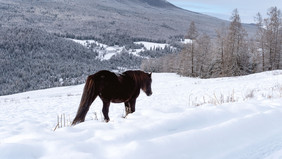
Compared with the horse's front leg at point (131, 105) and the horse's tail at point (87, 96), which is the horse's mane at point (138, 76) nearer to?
the horse's front leg at point (131, 105)

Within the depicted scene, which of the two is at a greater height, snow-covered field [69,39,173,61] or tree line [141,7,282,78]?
snow-covered field [69,39,173,61]

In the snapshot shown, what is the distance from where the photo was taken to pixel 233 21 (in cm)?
3005

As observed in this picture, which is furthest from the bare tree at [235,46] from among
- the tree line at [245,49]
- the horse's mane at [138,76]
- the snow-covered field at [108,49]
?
the snow-covered field at [108,49]

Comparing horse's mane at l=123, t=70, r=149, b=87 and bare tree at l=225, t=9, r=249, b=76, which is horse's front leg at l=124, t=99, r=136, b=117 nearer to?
horse's mane at l=123, t=70, r=149, b=87

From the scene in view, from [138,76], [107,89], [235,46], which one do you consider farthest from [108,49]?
[107,89]

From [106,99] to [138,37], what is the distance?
172573 millimetres

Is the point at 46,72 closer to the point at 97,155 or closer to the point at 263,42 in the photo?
the point at 263,42

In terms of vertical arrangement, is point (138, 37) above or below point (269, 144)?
above

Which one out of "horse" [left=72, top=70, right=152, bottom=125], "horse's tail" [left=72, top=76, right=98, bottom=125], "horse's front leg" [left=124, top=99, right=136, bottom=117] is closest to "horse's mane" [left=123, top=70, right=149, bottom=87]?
"horse" [left=72, top=70, right=152, bottom=125]

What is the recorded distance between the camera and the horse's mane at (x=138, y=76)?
460cm

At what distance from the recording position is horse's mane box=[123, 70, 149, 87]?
4.60 metres

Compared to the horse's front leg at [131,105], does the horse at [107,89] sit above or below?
above

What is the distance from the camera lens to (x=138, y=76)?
4707mm

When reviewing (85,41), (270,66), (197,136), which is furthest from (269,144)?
(85,41)
